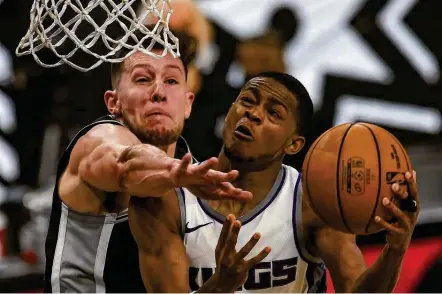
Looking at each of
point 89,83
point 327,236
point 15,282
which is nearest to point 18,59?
point 89,83

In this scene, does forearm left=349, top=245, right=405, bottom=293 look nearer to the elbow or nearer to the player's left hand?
the player's left hand

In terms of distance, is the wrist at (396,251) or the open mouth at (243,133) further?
the open mouth at (243,133)

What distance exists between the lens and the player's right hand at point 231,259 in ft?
9.52

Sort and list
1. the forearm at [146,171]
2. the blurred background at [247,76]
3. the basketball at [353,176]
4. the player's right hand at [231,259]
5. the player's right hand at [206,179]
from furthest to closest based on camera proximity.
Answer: the blurred background at [247,76], the basketball at [353,176], the player's right hand at [231,259], the forearm at [146,171], the player's right hand at [206,179]

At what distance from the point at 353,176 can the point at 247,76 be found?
2391mm

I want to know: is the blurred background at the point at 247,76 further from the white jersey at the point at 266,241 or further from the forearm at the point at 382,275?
the forearm at the point at 382,275

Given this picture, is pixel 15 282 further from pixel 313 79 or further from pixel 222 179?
pixel 222 179

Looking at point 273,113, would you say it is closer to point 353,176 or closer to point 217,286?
point 353,176

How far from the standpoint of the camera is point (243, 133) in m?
3.26

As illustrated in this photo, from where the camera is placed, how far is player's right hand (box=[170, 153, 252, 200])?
8.32 feet

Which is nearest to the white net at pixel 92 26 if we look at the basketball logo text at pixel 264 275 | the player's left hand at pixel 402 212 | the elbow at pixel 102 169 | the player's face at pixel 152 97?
the player's face at pixel 152 97

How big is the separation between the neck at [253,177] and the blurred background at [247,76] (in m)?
1.87

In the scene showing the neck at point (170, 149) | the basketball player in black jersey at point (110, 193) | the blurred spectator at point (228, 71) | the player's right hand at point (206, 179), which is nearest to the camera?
the player's right hand at point (206, 179)

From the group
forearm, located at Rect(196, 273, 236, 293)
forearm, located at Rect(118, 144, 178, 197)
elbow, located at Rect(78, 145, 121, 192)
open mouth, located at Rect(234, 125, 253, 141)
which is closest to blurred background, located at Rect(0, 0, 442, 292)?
open mouth, located at Rect(234, 125, 253, 141)
